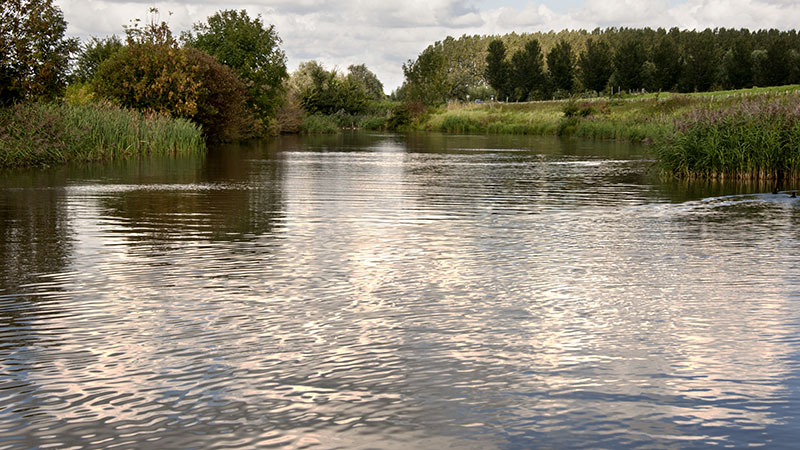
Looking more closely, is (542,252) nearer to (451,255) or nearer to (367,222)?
(451,255)

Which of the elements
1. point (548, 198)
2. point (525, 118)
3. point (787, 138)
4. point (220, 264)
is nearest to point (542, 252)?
point (220, 264)

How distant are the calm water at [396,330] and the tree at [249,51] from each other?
42.5 meters

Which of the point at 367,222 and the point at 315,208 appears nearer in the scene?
the point at 367,222

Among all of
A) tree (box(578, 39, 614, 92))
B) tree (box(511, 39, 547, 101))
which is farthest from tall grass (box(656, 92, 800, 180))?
tree (box(511, 39, 547, 101))

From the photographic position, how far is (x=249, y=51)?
2245 inches

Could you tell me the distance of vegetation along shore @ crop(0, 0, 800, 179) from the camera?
77.2 ft

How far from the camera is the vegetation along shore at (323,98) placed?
23.5 metres

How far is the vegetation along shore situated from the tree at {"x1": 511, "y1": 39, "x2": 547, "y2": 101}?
19 centimetres

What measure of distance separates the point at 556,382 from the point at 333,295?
10.1ft

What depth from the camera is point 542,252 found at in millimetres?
11000

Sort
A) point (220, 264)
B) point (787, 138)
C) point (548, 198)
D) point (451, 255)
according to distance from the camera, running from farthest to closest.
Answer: point (787, 138)
point (548, 198)
point (451, 255)
point (220, 264)

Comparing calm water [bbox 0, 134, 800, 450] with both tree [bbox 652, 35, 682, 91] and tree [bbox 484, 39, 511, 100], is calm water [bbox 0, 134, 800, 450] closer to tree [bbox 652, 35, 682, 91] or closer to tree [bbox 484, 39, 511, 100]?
tree [bbox 652, 35, 682, 91]

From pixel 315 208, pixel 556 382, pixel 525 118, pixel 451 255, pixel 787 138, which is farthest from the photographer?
pixel 525 118

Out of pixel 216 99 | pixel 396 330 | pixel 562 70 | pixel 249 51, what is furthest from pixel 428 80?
pixel 396 330
